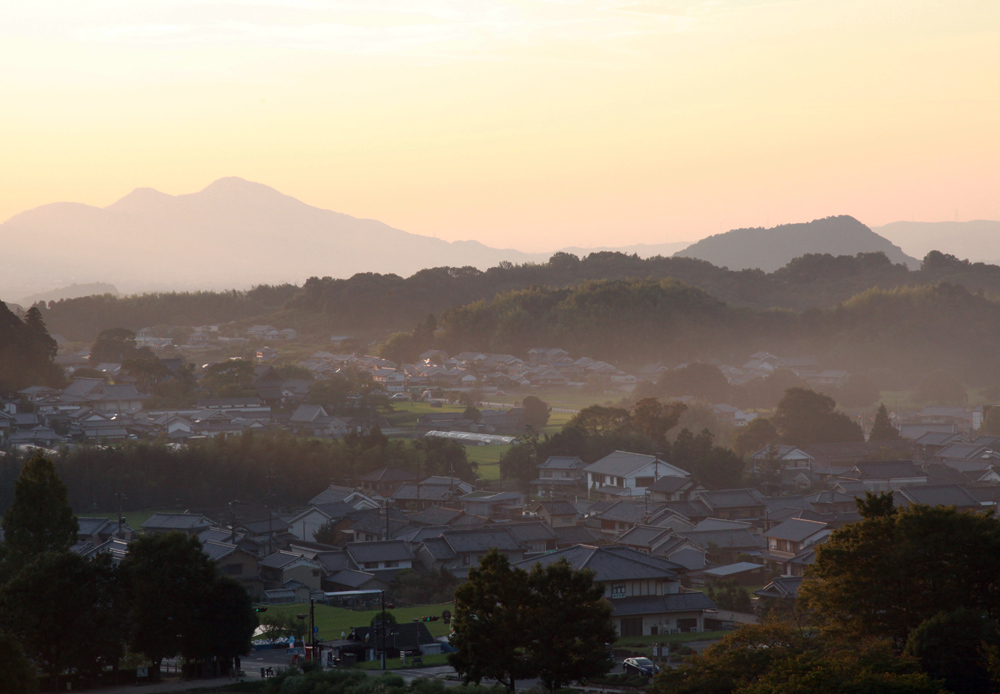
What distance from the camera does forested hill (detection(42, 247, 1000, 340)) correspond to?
6606 centimetres

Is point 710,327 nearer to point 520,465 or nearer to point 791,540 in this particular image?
point 520,465

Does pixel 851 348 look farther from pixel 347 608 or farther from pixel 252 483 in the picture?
pixel 347 608

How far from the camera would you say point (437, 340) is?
2382 inches

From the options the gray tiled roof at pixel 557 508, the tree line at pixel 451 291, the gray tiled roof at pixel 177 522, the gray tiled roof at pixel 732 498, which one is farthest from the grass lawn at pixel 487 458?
the tree line at pixel 451 291

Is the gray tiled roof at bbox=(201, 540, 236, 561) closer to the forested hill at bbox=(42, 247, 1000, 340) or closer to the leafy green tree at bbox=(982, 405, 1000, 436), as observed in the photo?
the leafy green tree at bbox=(982, 405, 1000, 436)

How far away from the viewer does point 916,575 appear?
1014cm

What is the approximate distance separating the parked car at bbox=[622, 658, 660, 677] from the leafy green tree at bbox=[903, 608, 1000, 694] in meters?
3.45

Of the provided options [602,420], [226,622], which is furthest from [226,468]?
[226,622]

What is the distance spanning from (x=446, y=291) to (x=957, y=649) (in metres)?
68.2

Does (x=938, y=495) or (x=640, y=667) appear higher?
(x=938, y=495)

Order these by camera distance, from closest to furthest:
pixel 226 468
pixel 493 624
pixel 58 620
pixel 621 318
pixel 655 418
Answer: pixel 493 624 < pixel 58 620 < pixel 226 468 < pixel 655 418 < pixel 621 318

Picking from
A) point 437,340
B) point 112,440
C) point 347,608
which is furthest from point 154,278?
point 347,608

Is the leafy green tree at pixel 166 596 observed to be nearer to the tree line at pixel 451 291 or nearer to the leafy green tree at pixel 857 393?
the leafy green tree at pixel 857 393

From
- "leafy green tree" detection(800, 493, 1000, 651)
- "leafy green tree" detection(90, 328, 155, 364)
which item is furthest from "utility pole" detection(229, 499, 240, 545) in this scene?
"leafy green tree" detection(90, 328, 155, 364)
